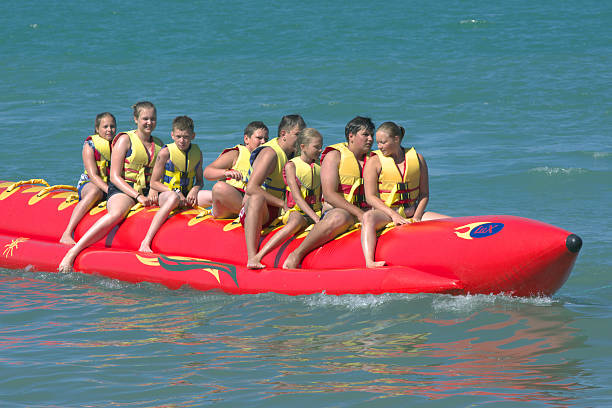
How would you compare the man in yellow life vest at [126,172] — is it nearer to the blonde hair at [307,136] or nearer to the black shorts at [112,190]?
the black shorts at [112,190]

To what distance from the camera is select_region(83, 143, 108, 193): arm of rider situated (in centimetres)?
672

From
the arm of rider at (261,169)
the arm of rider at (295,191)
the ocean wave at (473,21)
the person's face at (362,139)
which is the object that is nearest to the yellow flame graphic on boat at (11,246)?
the arm of rider at (261,169)

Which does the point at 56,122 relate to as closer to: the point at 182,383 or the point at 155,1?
the point at 182,383

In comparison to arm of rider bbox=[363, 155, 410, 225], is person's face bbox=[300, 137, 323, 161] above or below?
above

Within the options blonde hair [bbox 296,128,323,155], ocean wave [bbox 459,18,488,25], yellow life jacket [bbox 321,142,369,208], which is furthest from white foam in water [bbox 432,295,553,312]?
ocean wave [bbox 459,18,488,25]

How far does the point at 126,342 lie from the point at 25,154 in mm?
7957

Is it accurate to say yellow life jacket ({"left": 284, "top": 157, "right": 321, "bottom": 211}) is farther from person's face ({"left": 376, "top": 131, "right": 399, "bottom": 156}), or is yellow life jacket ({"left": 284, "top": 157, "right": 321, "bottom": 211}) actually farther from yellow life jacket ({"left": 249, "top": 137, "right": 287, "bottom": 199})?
person's face ({"left": 376, "top": 131, "right": 399, "bottom": 156})

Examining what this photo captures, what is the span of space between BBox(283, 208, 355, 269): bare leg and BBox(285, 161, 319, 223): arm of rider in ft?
0.37

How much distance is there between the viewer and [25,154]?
12.2 metres

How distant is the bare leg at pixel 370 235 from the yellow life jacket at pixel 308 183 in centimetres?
51

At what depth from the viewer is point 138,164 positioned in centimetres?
659

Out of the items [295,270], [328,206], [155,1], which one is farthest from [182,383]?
[155,1]

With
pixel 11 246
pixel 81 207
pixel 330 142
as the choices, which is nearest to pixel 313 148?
pixel 81 207

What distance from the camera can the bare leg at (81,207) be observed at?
678 centimetres
